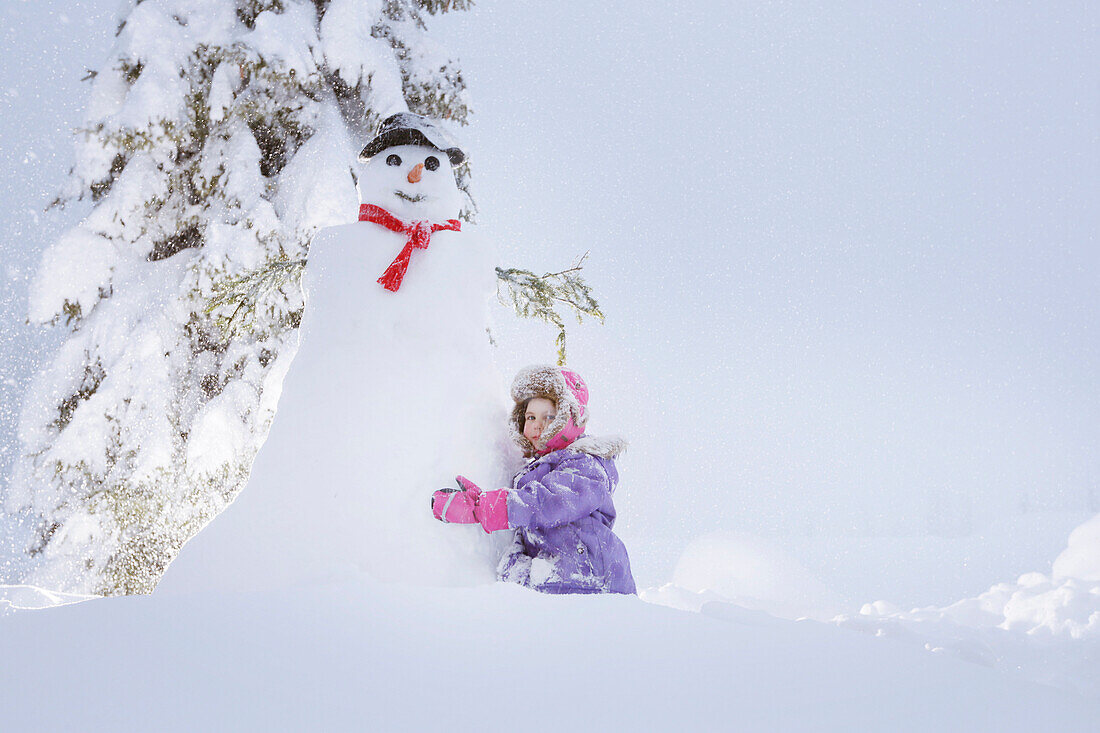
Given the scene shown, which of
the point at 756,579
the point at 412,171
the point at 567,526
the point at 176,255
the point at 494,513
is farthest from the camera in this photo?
the point at 756,579

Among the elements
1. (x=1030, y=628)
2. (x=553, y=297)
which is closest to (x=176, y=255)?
(x=553, y=297)

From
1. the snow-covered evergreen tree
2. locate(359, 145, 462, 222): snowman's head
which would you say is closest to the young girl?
locate(359, 145, 462, 222): snowman's head

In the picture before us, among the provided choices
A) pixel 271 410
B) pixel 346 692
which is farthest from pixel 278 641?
pixel 271 410

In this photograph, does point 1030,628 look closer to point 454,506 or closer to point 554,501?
point 554,501

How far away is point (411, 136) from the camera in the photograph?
3.18 m

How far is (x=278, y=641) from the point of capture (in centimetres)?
153

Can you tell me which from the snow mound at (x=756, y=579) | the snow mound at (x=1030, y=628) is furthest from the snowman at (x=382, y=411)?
the snow mound at (x=756, y=579)

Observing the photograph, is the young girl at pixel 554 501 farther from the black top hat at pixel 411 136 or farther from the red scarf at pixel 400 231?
the black top hat at pixel 411 136

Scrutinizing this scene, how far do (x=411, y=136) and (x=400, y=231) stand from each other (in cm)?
52

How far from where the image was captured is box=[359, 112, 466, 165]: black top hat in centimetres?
318

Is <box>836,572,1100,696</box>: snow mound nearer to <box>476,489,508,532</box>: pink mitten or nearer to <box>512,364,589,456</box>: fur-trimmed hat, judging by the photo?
<box>512,364,589,456</box>: fur-trimmed hat

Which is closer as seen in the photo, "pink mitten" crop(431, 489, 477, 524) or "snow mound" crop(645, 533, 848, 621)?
"pink mitten" crop(431, 489, 477, 524)

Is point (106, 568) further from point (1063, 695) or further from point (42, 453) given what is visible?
point (1063, 695)

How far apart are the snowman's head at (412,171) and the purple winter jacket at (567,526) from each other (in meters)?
1.25
